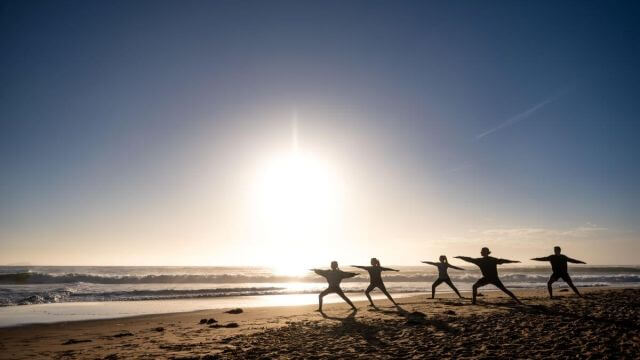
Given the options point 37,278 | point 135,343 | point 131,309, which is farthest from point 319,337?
point 37,278

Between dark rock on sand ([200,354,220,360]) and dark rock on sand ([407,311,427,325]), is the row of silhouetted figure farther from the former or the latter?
dark rock on sand ([200,354,220,360])

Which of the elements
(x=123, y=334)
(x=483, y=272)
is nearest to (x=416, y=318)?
(x=483, y=272)

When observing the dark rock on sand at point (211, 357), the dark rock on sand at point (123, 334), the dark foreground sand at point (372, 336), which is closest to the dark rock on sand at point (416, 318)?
the dark foreground sand at point (372, 336)

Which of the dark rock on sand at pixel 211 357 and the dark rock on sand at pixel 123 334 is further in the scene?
the dark rock on sand at pixel 123 334

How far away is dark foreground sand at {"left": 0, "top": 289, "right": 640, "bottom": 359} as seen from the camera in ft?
26.6

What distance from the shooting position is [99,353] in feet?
32.2

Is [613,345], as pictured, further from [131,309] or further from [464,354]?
[131,309]

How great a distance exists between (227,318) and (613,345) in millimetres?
12561

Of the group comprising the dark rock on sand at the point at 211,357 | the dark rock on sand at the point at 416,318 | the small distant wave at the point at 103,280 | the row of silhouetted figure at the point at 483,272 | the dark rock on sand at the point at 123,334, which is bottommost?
the small distant wave at the point at 103,280

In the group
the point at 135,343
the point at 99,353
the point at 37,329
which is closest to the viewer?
the point at 99,353

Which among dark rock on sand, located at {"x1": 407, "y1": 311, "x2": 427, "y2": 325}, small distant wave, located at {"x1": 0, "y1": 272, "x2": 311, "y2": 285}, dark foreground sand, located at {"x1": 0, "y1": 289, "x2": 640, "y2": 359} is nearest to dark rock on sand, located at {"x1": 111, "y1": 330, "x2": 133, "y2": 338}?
dark foreground sand, located at {"x1": 0, "y1": 289, "x2": 640, "y2": 359}

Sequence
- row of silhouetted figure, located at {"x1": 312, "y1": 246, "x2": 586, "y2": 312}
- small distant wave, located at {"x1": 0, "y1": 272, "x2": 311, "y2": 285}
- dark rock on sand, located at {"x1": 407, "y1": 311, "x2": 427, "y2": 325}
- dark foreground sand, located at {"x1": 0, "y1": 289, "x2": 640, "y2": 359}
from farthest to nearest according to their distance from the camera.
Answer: small distant wave, located at {"x1": 0, "y1": 272, "x2": 311, "y2": 285}, row of silhouetted figure, located at {"x1": 312, "y1": 246, "x2": 586, "y2": 312}, dark rock on sand, located at {"x1": 407, "y1": 311, "x2": 427, "y2": 325}, dark foreground sand, located at {"x1": 0, "y1": 289, "x2": 640, "y2": 359}

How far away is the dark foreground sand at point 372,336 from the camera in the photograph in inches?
319

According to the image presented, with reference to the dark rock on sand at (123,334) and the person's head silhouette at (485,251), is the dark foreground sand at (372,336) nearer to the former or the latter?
the dark rock on sand at (123,334)
